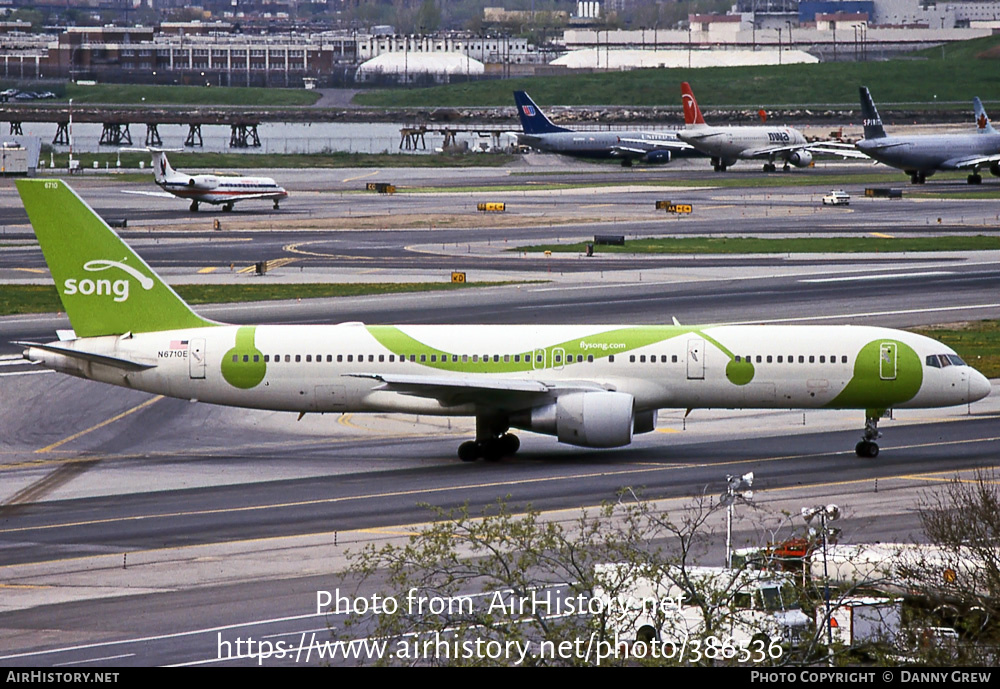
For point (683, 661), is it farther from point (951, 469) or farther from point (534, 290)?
point (534, 290)

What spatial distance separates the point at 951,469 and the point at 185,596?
24.5 m

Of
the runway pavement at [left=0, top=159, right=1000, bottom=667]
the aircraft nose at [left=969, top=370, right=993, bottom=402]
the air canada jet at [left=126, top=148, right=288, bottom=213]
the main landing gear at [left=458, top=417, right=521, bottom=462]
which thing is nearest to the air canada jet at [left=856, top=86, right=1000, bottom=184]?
the runway pavement at [left=0, top=159, right=1000, bottom=667]

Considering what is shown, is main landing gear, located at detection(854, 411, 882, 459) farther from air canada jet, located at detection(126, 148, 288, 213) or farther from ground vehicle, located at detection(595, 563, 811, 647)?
air canada jet, located at detection(126, 148, 288, 213)

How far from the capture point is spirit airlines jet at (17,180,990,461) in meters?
46.6

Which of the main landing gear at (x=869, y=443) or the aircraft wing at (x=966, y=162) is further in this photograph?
the aircraft wing at (x=966, y=162)

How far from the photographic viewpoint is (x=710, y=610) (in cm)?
1931

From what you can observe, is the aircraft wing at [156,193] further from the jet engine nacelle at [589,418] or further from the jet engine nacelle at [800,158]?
the jet engine nacelle at [589,418]

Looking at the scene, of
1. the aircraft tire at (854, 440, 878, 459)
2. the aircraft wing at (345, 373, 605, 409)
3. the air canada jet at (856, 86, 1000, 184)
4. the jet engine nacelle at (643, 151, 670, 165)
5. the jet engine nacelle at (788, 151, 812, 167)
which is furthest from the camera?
the jet engine nacelle at (643, 151, 670, 165)

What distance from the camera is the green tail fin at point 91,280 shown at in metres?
47.7

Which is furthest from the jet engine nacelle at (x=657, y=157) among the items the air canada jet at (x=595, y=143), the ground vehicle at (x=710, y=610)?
the ground vehicle at (x=710, y=610)

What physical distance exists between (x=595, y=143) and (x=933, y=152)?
51.6 meters

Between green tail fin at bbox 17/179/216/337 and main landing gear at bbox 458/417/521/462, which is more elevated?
green tail fin at bbox 17/179/216/337

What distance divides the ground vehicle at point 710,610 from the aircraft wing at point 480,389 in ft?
62.7
